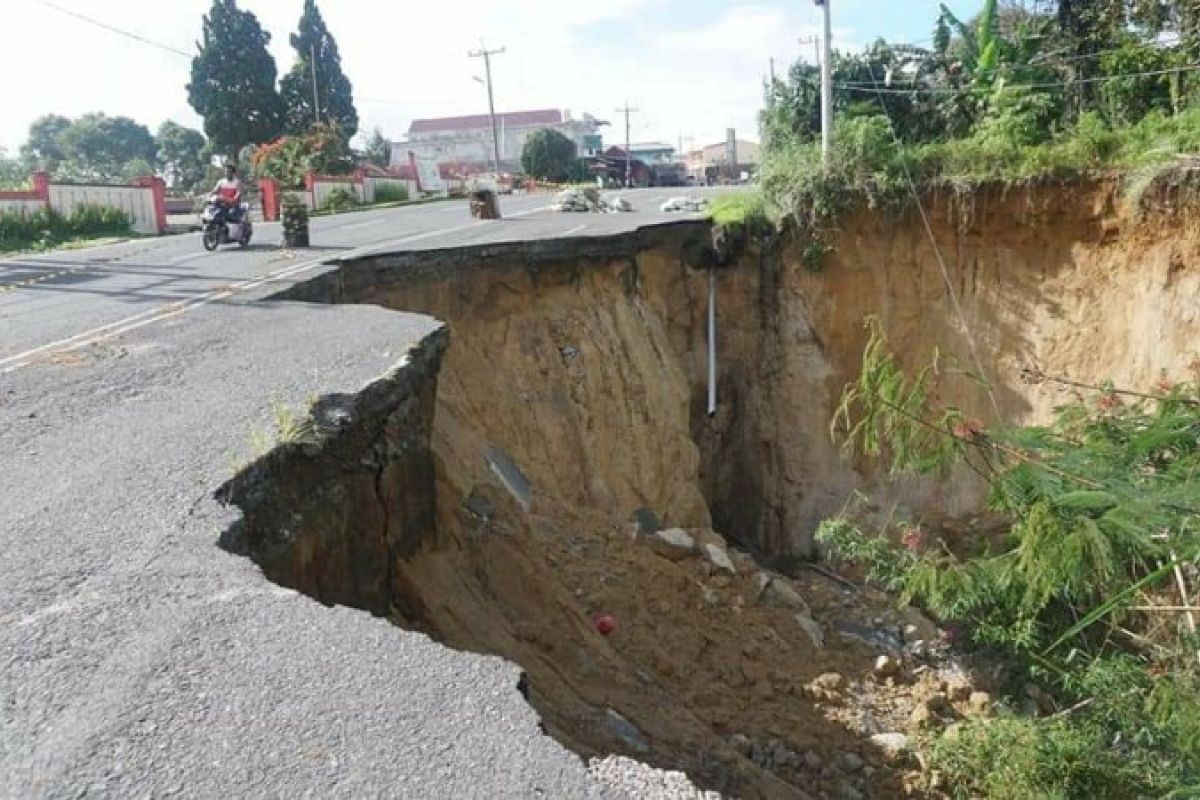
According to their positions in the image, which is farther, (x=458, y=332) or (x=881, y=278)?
(x=881, y=278)

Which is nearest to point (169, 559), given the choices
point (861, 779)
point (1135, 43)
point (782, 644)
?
point (861, 779)

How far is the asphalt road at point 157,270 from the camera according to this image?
7.98 meters

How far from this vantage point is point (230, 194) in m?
14.1

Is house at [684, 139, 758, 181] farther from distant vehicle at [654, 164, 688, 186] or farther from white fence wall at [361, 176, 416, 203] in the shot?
white fence wall at [361, 176, 416, 203]

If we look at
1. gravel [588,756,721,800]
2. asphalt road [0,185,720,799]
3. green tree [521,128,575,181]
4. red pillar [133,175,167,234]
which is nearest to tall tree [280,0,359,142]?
green tree [521,128,575,181]

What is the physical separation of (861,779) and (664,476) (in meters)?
6.56

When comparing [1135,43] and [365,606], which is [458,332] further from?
[1135,43]

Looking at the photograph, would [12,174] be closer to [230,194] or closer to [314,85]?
[314,85]

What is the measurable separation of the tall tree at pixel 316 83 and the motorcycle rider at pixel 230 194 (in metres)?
32.9

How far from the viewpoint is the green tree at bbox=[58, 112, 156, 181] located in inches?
2844

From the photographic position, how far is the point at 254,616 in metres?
3.06

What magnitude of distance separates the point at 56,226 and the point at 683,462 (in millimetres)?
14525

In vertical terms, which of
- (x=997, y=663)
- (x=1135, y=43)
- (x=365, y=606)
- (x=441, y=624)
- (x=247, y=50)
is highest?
(x=247, y=50)

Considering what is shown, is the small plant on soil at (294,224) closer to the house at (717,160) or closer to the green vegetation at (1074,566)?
the green vegetation at (1074,566)
